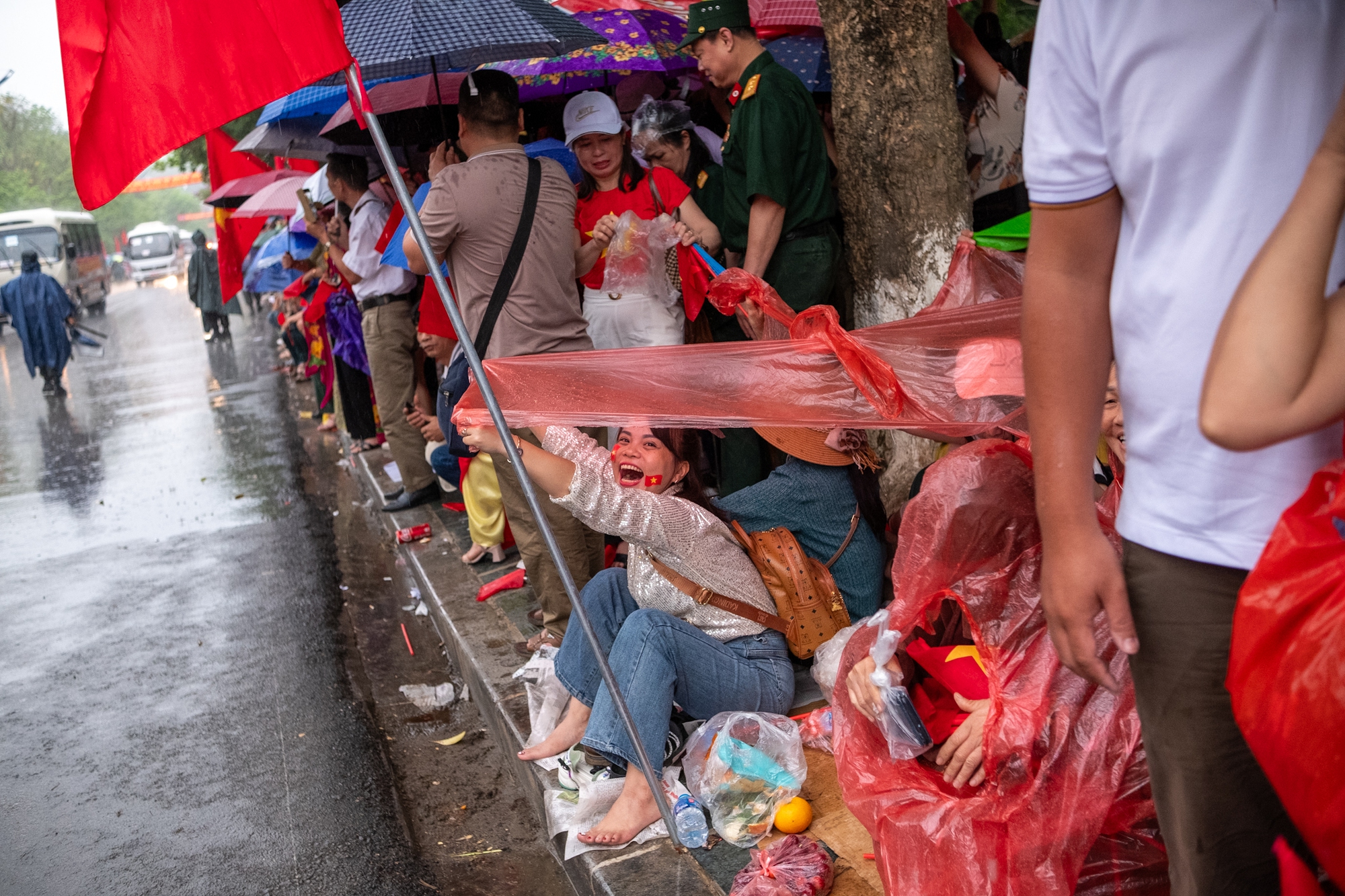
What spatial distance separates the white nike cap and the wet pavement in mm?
2454

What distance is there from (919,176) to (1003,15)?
191 cm

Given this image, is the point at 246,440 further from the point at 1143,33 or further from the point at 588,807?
the point at 1143,33

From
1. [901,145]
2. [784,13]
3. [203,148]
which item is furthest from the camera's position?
[203,148]

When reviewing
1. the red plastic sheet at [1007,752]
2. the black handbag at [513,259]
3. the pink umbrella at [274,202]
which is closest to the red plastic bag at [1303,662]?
the red plastic sheet at [1007,752]

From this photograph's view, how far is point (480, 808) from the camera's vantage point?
3574 millimetres

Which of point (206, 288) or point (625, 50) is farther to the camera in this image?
point (206, 288)

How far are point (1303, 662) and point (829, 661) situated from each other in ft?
6.29

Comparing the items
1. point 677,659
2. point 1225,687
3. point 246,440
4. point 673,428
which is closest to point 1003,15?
point 673,428

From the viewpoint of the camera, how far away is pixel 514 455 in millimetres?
2600

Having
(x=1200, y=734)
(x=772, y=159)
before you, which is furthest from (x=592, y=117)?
(x=1200, y=734)

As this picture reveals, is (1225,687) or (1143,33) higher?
(1143,33)

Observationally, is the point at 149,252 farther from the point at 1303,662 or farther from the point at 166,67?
the point at 1303,662

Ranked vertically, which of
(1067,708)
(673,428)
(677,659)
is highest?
(673,428)

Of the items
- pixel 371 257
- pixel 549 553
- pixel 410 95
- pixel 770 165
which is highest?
pixel 410 95
